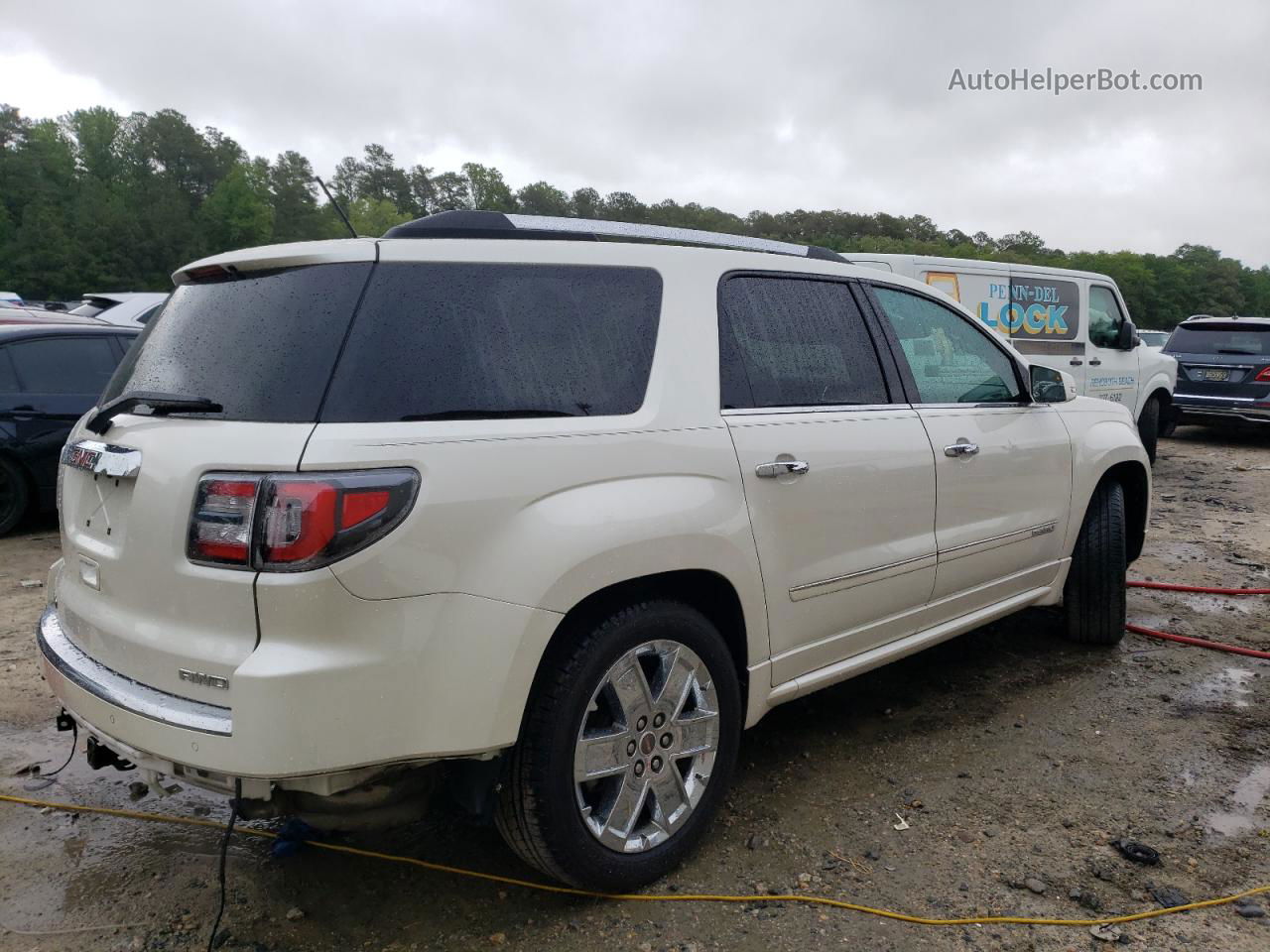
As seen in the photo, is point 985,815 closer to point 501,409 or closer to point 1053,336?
point 501,409

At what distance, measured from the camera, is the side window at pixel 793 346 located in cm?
288

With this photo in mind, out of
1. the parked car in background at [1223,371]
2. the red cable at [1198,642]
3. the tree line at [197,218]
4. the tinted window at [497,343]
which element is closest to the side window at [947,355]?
the tinted window at [497,343]

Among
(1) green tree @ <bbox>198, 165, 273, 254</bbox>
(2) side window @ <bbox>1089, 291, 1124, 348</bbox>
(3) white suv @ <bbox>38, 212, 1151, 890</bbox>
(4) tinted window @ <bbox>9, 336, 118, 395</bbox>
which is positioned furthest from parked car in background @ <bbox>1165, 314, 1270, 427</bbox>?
(1) green tree @ <bbox>198, 165, 273, 254</bbox>

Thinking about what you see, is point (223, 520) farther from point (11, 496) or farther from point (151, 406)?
point (11, 496)

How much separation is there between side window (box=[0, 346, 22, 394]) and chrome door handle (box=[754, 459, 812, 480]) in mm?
6237

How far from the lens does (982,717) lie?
386cm

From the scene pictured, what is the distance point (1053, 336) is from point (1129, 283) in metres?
71.0

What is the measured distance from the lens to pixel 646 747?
2564mm

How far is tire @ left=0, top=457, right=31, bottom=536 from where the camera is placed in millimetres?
6648

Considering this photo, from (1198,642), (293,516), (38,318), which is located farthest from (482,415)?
(38,318)

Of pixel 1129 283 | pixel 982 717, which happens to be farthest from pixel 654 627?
pixel 1129 283

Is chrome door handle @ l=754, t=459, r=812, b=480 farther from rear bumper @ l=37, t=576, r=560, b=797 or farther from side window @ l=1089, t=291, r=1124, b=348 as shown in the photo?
side window @ l=1089, t=291, r=1124, b=348

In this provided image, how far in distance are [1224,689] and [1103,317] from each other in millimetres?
6953

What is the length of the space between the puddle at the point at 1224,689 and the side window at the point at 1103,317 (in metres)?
6.41
